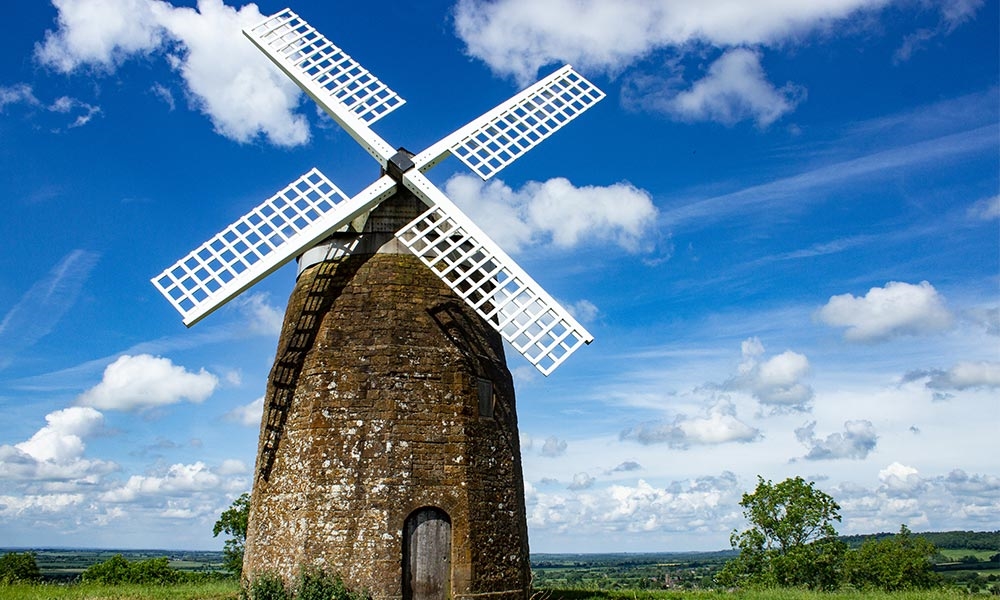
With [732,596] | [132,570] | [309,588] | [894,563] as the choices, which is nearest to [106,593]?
[309,588]

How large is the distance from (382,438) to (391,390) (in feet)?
2.44

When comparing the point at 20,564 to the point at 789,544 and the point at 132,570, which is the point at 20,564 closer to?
the point at 132,570

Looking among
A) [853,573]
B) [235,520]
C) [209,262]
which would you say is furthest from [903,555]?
[209,262]

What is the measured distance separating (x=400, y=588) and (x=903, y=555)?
28.7m

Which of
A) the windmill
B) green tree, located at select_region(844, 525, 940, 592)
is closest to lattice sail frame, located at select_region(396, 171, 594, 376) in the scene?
the windmill

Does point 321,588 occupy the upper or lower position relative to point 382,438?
lower

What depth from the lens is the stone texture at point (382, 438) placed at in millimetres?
11141

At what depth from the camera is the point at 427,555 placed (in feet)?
36.8

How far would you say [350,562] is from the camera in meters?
11.0

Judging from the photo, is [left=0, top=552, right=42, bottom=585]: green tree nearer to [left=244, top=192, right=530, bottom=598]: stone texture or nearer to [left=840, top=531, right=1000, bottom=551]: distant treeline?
[left=244, top=192, right=530, bottom=598]: stone texture

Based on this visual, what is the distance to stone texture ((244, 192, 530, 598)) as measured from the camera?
1114 cm

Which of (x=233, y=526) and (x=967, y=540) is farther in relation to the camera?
(x=967, y=540)

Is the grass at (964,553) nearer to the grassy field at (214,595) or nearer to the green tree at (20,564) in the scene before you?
the grassy field at (214,595)

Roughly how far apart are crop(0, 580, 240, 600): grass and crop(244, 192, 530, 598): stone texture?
2700 millimetres
